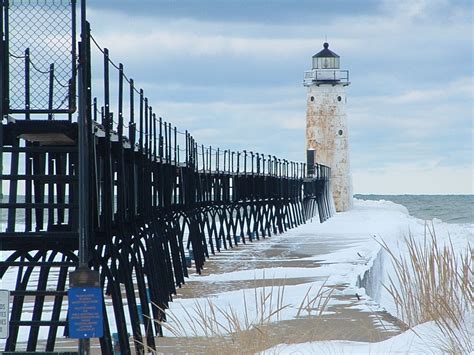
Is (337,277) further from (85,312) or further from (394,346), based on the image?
(85,312)

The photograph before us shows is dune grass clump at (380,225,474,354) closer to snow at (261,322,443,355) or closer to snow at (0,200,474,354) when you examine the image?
snow at (261,322,443,355)

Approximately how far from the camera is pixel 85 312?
727 cm

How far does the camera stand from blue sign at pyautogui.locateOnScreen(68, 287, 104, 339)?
23.6ft

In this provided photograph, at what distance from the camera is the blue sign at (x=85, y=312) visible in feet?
23.6

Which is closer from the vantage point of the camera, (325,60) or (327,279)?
(327,279)

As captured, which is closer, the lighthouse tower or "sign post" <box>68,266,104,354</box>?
"sign post" <box>68,266,104,354</box>

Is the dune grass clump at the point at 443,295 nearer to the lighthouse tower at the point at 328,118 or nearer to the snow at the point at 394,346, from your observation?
the snow at the point at 394,346

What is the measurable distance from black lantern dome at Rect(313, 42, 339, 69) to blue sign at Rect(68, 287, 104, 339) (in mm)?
48172

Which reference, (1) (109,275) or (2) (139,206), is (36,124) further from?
(2) (139,206)

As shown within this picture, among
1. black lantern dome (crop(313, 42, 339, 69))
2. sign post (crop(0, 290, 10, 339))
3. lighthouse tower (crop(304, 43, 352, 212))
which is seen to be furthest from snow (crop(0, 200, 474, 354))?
black lantern dome (crop(313, 42, 339, 69))

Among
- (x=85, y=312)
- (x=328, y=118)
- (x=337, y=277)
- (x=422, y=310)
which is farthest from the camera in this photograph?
(x=328, y=118)

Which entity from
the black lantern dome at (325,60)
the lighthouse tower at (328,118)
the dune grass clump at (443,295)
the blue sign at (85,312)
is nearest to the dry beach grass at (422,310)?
the dune grass clump at (443,295)

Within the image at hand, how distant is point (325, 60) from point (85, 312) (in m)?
48.6

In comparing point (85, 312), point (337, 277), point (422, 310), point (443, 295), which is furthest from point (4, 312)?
point (337, 277)
